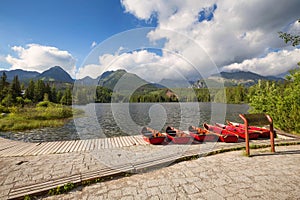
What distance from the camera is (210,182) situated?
3723 mm

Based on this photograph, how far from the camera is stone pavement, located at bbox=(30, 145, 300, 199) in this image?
325 centimetres

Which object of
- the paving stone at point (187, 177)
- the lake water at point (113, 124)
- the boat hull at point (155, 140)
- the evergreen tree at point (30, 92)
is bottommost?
the lake water at point (113, 124)

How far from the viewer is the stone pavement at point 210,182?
3.25m

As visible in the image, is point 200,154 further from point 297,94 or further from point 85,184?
point 297,94

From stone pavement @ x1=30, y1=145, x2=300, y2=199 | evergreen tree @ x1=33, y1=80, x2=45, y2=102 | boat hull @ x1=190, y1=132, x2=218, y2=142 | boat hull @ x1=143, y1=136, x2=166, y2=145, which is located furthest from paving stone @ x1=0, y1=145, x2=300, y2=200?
evergreen tree @ x1=33, y1=80, x2=45, y2=102

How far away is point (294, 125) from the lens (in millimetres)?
8969

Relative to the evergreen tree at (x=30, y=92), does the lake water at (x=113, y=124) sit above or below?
below

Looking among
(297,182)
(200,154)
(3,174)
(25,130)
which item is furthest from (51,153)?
(25,130)

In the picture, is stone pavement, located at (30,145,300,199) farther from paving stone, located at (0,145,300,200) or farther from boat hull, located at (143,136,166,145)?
boat hull, located at (143,136,166,145)

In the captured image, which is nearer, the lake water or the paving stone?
the paving stone

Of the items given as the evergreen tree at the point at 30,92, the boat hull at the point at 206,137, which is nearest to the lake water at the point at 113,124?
the boat hull at the point at 206,137

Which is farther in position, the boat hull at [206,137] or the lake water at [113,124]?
the lake water at [113,124]

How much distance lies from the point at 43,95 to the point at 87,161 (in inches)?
2105

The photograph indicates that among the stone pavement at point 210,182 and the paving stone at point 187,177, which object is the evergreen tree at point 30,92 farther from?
the stone pavement at point 210,182
